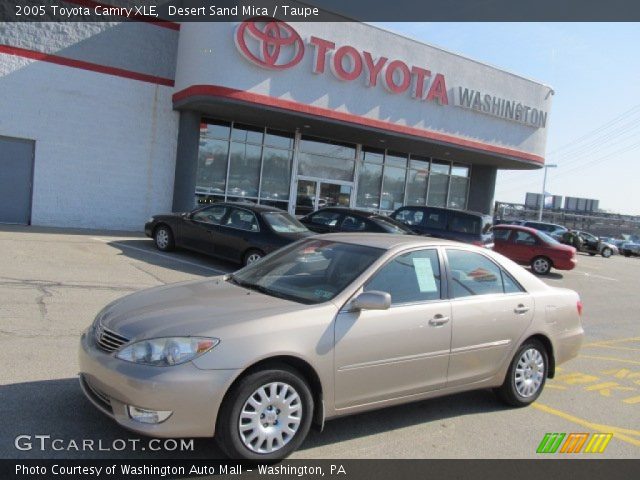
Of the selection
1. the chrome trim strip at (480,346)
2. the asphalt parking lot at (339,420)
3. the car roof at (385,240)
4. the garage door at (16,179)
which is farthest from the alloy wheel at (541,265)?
the garage door at (16,179)

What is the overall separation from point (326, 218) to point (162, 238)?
402 centimetres

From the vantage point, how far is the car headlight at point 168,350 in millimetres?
3588

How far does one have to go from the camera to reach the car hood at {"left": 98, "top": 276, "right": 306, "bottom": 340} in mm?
3754

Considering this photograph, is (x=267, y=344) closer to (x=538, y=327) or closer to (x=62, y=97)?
(x=538, y=327)

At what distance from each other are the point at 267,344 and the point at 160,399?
0.74 m

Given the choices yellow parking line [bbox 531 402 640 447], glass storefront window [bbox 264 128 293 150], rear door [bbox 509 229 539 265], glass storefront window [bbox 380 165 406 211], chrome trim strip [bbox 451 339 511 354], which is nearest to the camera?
chrome trim strip [bbox 451 339 511 354]

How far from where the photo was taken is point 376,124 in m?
18.2

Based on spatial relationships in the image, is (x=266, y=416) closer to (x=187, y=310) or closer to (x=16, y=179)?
(x=187, y=310)

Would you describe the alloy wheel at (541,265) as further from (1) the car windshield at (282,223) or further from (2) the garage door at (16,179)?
(2) the garage door at (16,179)

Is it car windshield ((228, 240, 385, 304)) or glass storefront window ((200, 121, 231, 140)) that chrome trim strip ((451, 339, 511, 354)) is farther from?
glass storefront window ((200, 121, 231, 140))

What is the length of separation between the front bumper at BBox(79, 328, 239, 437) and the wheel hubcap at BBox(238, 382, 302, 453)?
224 millimetres

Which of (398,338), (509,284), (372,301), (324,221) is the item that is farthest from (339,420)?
(324,221)

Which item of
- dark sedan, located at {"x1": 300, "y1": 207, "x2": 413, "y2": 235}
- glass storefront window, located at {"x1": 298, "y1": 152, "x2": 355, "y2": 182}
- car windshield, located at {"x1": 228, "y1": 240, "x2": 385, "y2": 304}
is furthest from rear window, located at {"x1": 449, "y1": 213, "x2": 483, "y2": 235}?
car windshield, located at {"x1": 228, "y1": 240, "x2": 385, "y2": 304}

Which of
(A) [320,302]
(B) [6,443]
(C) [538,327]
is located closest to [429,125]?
(C) [538,327]
